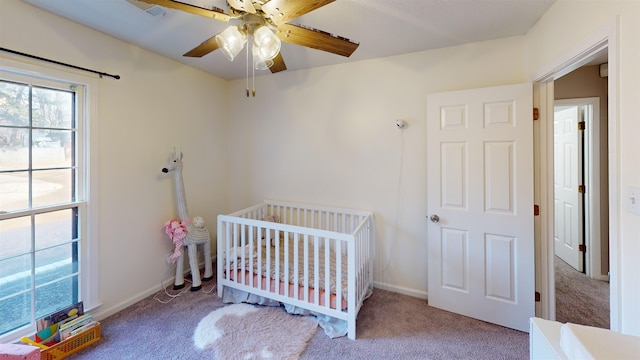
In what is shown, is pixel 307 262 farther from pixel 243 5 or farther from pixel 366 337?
pixel 243 5

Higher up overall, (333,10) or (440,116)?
(333,10)

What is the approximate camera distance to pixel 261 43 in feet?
4.38

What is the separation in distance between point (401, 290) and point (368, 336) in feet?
2.56

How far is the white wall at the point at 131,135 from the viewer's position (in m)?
1.86

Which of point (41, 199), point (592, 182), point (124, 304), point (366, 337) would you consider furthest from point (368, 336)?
point (592, 182)

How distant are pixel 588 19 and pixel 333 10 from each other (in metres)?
1.41

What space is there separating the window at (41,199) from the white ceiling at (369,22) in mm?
603

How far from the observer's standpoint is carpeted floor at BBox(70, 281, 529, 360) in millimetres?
1773

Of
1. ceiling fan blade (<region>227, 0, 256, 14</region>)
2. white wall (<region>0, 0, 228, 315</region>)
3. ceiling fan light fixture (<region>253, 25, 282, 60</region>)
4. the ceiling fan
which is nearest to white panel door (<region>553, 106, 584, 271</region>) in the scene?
the ceiling fan

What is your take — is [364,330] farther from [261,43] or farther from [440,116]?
[261,43]

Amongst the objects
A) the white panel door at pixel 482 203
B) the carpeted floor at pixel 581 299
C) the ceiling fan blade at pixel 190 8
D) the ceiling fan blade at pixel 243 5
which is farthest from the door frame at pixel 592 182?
the ceiling fan blade at pixel 190 8

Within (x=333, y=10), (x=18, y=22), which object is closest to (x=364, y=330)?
(x=333, y=10)

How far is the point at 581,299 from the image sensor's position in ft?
7.93

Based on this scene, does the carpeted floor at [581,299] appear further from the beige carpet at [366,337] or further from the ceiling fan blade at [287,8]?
the ceiling fan blade at [287,8]
